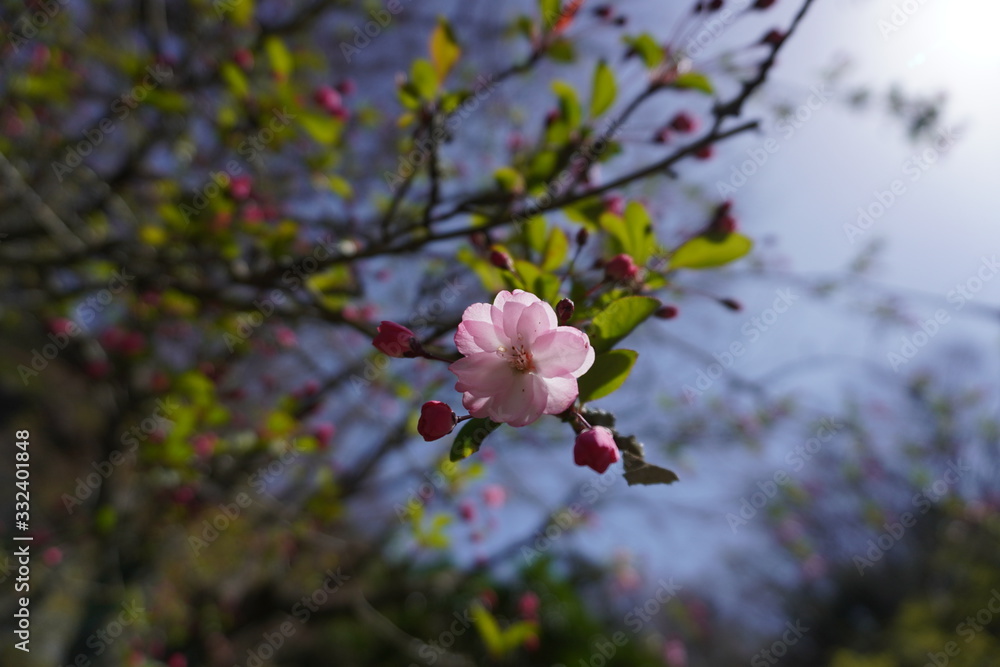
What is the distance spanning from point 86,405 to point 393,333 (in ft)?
28.8

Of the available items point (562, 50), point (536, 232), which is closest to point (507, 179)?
point (536, 232)

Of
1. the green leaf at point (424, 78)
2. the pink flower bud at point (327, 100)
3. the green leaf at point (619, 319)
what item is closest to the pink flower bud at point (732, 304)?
the green leaf at point (619, 319)

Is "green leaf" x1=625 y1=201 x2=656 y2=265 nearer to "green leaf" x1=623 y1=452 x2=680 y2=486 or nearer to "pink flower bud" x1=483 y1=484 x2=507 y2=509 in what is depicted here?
"green leaf" x1=623 y1=452 x2=680 y2=486

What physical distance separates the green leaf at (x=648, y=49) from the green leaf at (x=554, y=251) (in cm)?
72

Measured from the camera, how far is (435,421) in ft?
2.36

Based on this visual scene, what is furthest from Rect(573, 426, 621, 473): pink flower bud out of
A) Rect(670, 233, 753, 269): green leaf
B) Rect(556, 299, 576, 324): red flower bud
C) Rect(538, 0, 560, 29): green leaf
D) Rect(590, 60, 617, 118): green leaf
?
Rect(538, 0, 560, 29): green leaf

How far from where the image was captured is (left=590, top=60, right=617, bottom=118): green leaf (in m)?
1.41

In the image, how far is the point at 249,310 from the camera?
5.48 feet

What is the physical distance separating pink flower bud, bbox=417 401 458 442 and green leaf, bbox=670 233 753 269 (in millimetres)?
594

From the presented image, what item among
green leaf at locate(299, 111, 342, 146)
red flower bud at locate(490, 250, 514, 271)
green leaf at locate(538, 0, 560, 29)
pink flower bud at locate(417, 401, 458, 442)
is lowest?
pink flower bud at locate(417, 401, 458, 442)

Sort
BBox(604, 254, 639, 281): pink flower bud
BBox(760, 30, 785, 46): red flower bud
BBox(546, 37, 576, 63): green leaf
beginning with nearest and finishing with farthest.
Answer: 1. BBox(604, 254, 639, 281): pink flower bud
2. BBox(760, 30, 785, 46): red flower bud
3. BBox(546, 37, 576, 63): green leaf

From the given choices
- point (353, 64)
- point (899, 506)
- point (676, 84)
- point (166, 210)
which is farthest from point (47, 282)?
point (899, 506)

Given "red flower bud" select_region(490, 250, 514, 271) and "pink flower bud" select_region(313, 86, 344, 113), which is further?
"pink flower bud" select_region(313, 86, 344, 113)

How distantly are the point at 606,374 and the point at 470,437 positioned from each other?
20 cm
